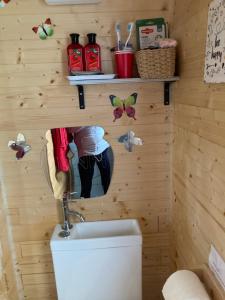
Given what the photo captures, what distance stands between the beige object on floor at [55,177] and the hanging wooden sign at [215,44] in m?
0.86

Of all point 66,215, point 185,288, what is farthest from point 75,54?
point 185,288

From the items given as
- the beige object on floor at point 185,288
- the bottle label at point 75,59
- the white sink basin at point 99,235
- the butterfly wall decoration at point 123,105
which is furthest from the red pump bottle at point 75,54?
the beige object on floor at point 185,288

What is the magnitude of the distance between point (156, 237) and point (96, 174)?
0.52 m

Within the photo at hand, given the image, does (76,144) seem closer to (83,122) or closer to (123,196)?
(83,122)

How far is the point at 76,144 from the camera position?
56.5 inches

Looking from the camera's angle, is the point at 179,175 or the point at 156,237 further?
the point at 156,237

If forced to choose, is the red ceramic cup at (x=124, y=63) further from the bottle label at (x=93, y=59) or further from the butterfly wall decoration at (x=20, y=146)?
the butterfly wall decoration at (x=20, y=146)

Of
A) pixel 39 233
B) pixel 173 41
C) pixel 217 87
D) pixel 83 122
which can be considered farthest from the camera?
pixel 39 233

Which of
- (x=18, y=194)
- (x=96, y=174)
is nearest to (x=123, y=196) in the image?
(x=96, y=174)

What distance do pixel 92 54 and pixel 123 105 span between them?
29 centimetres

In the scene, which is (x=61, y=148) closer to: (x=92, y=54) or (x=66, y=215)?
(x=66, y=215)

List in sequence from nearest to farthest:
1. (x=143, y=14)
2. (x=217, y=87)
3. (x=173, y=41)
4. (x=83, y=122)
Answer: (x=217, y=87)
(x=173, y=41)
(x=143, y=14)
(x=83, y=122)

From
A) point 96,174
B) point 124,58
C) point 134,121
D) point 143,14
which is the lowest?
point 96,174

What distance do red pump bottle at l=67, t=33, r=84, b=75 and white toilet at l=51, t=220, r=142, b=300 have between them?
82cm
